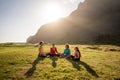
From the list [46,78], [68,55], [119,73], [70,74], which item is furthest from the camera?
[68,55]

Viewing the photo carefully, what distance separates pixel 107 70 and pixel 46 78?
8799 millimetres

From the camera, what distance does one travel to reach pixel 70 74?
69.5 feet

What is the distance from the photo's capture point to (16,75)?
2052cm

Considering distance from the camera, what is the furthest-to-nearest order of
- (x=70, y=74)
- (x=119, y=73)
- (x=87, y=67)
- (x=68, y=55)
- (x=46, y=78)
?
(x=68, y=55)
(x=87, y=67)
(x=119, y=73)
(x=70, y=74)
(x=46, y=78)

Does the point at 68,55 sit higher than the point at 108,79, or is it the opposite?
the point at 68,55

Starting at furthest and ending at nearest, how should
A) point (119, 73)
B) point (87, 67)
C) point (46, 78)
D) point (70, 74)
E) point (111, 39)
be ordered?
point (111, 39)
point (87, 67)
point (119, 73)
point (70, 74)
point (46, 78)

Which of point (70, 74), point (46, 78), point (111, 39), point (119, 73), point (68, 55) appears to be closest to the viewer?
point (46, 78)

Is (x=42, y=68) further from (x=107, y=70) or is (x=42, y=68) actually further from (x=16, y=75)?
(x=107, y=70)

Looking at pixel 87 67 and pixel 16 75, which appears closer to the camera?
pixel 16 75

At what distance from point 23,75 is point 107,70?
36.0ft

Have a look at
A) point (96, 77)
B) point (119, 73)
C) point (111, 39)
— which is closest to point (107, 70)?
point (119, 73)

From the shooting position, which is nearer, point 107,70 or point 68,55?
point 107,70

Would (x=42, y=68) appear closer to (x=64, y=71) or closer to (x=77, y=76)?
(x=64, y=71)

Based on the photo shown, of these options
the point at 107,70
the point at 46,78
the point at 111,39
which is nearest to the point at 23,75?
the point at 46,78
